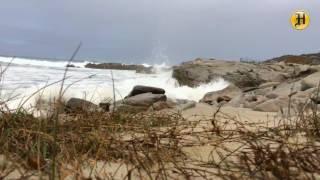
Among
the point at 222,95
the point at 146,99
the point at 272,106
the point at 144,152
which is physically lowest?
the point at 222,95

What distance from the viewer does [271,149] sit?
2066 millimetres

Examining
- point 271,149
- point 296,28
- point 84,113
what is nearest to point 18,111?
point 84,113

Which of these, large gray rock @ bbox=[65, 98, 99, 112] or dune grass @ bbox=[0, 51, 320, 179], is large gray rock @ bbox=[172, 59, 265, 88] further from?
dune grass @ bbox=[0, 51, 320, 179]

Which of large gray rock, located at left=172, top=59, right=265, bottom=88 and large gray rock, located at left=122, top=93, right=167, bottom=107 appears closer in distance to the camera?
large gray rock, located at left=122, top=93, right=167, bottom=107

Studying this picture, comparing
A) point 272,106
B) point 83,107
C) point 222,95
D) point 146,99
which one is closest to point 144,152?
point 83,107

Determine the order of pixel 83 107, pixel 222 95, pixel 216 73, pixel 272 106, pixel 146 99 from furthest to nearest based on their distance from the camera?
pixel 216 73, pixel 222 95, pixel 146 99, pixel 272 106, pixel 83 107

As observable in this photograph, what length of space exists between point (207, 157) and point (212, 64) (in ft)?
43.8

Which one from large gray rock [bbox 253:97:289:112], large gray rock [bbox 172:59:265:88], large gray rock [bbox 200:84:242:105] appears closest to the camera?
large gray rock [bbox 253:97:289:112]

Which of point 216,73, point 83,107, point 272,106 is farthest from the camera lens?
point 216,73

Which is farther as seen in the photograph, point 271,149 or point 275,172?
point 271,149

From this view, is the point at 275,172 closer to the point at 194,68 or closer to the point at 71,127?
the point at 71,127

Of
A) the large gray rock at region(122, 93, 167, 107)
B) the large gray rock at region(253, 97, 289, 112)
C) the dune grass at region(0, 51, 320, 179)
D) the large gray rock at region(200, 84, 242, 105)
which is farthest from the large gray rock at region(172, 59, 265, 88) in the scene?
the dune grass at region(0, 51, 320, 179)

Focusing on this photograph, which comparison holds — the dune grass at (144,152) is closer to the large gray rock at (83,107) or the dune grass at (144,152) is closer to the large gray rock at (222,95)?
the large gray rock at (83,107)

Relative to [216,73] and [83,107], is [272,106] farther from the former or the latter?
[216,73]
